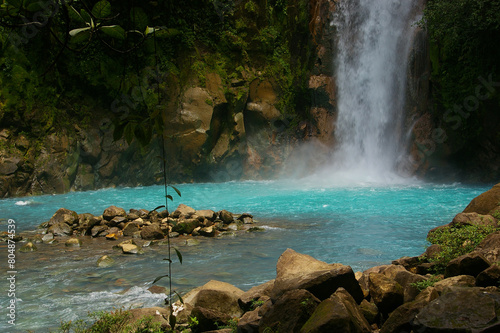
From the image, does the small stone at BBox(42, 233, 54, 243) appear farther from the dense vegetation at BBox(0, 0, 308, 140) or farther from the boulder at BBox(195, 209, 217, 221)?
→ the dense vegetation at BBox(0, 0, 308, 140)

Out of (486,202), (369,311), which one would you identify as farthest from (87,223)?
(486,202)

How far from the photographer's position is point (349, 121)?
805 inches

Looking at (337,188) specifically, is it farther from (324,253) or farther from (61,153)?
(61,153)

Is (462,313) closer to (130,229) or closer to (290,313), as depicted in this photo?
(290,313)

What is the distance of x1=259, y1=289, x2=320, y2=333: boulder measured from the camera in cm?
291

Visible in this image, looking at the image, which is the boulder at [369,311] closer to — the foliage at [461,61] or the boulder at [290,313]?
the boulder at [290,313]

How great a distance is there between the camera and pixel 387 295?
3.34 meters

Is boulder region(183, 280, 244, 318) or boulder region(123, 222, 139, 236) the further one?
boulder region(123, 222, 139, 236)

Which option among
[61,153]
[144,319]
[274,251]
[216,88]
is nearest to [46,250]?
[274,251]

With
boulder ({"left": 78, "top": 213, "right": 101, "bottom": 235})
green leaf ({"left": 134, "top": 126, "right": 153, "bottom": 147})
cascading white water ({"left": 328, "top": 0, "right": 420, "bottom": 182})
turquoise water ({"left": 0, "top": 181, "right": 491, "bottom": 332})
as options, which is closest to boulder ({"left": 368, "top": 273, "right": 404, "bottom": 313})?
turquoise water ({"left": 0, "top": 181, "right": 491, "bottom": 332})

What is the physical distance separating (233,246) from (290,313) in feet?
16.9

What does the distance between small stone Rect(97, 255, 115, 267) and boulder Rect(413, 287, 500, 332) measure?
5.70 meters

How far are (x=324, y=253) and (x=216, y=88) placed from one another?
13673 mm

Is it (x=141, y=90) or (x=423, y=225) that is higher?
(x=141, y=90)
